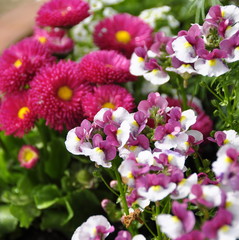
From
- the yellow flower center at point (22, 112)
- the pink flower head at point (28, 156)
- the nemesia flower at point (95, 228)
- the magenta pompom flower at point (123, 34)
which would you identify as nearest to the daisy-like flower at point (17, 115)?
the yellow flower center at point (22, 112)

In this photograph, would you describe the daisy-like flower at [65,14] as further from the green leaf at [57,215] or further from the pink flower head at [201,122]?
the green leaf at [57,215]

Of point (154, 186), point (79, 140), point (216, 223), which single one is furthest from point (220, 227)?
point (79, 140)

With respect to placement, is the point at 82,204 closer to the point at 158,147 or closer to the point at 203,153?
the point at 203,153

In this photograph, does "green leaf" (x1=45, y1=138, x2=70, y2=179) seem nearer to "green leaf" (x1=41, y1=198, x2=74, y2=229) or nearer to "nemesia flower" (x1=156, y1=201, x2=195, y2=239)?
"green leaf" (x1=41, y1=198, x2=74, y2=229)

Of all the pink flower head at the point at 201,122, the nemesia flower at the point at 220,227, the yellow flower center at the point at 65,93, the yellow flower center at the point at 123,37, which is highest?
the nemesia flower at the point at 220,227

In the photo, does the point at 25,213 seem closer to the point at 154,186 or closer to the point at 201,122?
the point at 201,122

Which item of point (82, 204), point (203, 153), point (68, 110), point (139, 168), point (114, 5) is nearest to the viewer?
point (139, 168)

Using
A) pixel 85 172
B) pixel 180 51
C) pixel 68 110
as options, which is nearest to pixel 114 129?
pixel 180 51
